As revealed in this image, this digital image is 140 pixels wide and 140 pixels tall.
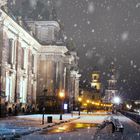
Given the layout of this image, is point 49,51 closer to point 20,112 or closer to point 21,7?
point 21,7

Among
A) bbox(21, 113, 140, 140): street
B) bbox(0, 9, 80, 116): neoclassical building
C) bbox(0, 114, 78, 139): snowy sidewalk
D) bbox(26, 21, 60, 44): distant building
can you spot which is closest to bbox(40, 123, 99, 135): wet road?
bbox(21, 113, 140, 140): street

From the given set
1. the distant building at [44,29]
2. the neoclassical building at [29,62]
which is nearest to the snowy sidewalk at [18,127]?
the neoclassical building at [29,62]

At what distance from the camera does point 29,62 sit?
229 ft

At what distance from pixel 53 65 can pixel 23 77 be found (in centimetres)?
1555

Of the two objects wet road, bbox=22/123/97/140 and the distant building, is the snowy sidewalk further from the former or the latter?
the distant building

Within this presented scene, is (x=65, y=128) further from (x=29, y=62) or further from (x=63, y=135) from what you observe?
(x=29, y=62)

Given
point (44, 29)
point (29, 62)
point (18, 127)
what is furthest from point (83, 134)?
point (44, 29)

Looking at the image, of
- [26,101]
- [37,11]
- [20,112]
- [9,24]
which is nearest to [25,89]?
[26,101]

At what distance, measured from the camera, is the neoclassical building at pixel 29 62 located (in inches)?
2081

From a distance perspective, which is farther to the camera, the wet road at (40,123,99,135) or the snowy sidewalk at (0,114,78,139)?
the wet road at (40,123,99,135)

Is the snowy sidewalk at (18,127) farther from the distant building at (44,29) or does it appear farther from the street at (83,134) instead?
the distant building at (44,29)

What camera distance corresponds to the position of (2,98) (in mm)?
49469

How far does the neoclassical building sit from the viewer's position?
5285 centimetres

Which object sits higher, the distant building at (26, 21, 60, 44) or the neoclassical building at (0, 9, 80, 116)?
the distant building at (26, 21, 60, 44)
